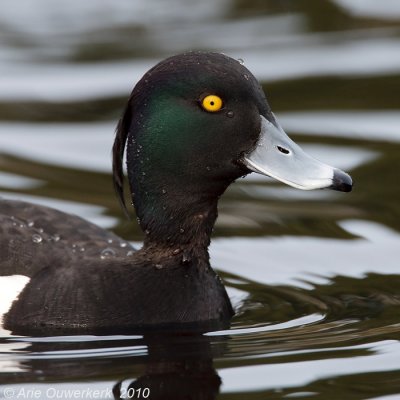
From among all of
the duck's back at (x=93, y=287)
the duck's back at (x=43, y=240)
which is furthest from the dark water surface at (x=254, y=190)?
the duck's back at (x=43, y=240)

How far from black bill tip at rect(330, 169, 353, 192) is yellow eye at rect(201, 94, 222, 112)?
78 cm

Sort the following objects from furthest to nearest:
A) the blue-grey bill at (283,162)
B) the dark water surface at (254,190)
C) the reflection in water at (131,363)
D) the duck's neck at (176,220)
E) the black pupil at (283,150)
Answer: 1. the duck's neck at (176,220)
2. the black pupil at (283,150)
3. the blue-grey bill at (283,162)
4. the dark water surface at (254,190)
5. the reflection in water at (131,363)

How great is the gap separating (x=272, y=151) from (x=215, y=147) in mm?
330

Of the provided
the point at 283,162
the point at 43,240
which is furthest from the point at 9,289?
the point at 283,162

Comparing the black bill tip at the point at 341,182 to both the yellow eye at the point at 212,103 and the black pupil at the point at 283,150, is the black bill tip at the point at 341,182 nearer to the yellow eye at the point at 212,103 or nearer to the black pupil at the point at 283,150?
the black pupil at the point at 283,150

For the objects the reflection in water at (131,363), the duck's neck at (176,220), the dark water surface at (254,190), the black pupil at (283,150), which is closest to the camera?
the reflection in water at (131,363)

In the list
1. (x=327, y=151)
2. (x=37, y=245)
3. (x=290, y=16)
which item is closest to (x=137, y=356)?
(x=37, y=245)

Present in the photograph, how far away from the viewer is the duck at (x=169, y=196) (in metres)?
7.95

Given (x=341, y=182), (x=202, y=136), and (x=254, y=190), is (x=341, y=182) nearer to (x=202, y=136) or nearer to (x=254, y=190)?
(x=202, y=136)

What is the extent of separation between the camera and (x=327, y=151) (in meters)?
11.7

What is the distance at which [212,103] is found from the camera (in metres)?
7.95

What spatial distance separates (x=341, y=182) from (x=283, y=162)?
41cm

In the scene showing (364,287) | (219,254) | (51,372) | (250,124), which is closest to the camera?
(51,372)

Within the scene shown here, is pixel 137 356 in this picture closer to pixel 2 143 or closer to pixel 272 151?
pixel 272 151
